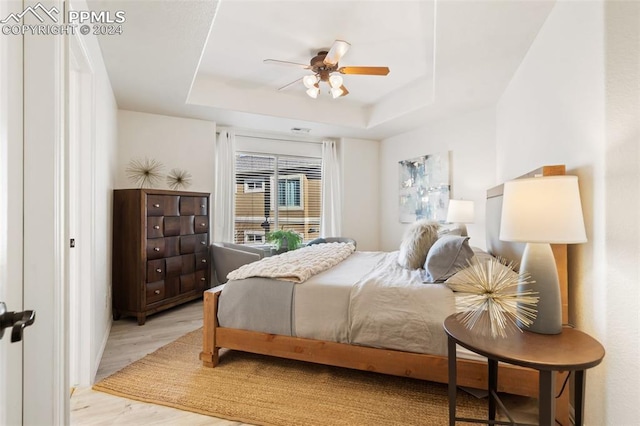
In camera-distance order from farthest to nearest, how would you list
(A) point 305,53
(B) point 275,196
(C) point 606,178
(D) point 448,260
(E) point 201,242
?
(B) point 275,196 → (E) point 201,242 → (A) point 305,53 → (D) point 448,260 → (C) point 606,178

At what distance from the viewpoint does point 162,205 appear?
340 cm

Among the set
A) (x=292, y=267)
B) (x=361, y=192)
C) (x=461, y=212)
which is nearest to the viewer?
(x=292, y=267)

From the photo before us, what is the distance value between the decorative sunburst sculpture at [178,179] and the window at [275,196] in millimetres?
857

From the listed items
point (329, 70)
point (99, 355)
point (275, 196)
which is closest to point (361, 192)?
point (275, 196)

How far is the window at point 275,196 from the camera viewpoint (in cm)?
505

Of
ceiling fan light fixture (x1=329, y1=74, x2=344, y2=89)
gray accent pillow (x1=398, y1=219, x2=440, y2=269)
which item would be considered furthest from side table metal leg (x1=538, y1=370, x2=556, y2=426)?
ceiling fan light fixture (x1=329, y1=74, x2=344, y2=89)

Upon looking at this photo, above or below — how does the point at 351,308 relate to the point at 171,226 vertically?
below

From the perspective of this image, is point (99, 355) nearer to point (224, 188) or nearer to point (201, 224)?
point (201, 224)

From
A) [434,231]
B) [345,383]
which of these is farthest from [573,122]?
[345,383]

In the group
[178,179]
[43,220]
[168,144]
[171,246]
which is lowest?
[171,246]

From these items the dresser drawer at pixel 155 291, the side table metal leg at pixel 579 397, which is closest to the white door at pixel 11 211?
the side table metal leg at pixel 579 397

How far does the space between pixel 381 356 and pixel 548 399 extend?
989 mm

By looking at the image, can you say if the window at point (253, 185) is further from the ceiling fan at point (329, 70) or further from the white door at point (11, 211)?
the white door at point (11, 211)

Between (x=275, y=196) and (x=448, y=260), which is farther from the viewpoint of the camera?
(x=275, y=196)
